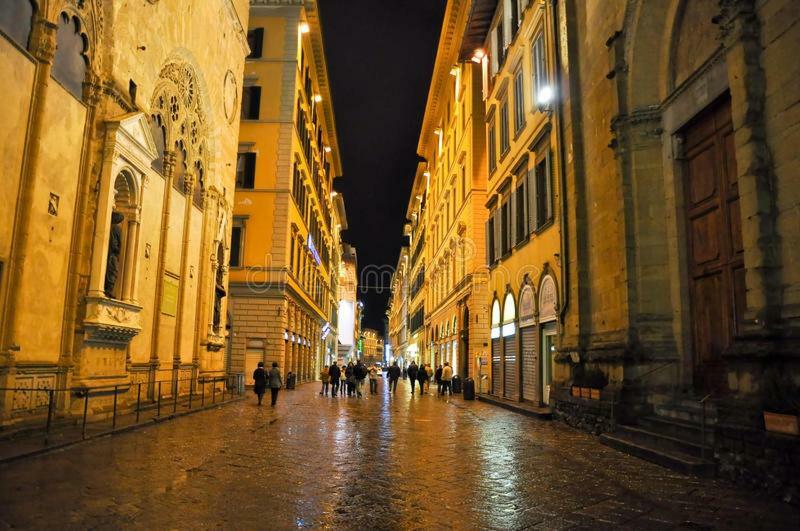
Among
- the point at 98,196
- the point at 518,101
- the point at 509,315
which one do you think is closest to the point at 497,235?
the point at 509,315

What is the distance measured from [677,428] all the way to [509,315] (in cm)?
1247

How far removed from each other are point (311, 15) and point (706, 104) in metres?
31.2

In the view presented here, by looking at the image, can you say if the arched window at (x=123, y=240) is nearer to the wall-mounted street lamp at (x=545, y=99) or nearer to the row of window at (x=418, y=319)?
the wall-mounted street lamp at (x=545, y=99)

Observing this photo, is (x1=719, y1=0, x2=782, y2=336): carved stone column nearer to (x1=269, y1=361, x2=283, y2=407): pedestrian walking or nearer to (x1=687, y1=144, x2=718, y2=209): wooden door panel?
(x1=687, y1=144, x2=718, y2=209): wooden door panel

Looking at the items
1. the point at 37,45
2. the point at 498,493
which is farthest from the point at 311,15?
the point at 498,493

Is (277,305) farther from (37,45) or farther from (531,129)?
(37,45)

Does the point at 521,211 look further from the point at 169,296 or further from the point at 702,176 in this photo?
the point at 169,296

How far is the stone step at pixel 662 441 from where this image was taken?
8.35m

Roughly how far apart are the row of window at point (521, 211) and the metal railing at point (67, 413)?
38.2 feet

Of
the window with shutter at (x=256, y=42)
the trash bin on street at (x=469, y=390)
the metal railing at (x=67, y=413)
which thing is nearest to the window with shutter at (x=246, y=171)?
the window with shutter at (x=256, y=42)

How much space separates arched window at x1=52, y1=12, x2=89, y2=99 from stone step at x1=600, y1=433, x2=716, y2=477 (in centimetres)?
1208

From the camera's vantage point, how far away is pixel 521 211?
20.8 m

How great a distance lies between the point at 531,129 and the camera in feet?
62.3

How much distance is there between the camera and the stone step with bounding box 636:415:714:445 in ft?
28.0
